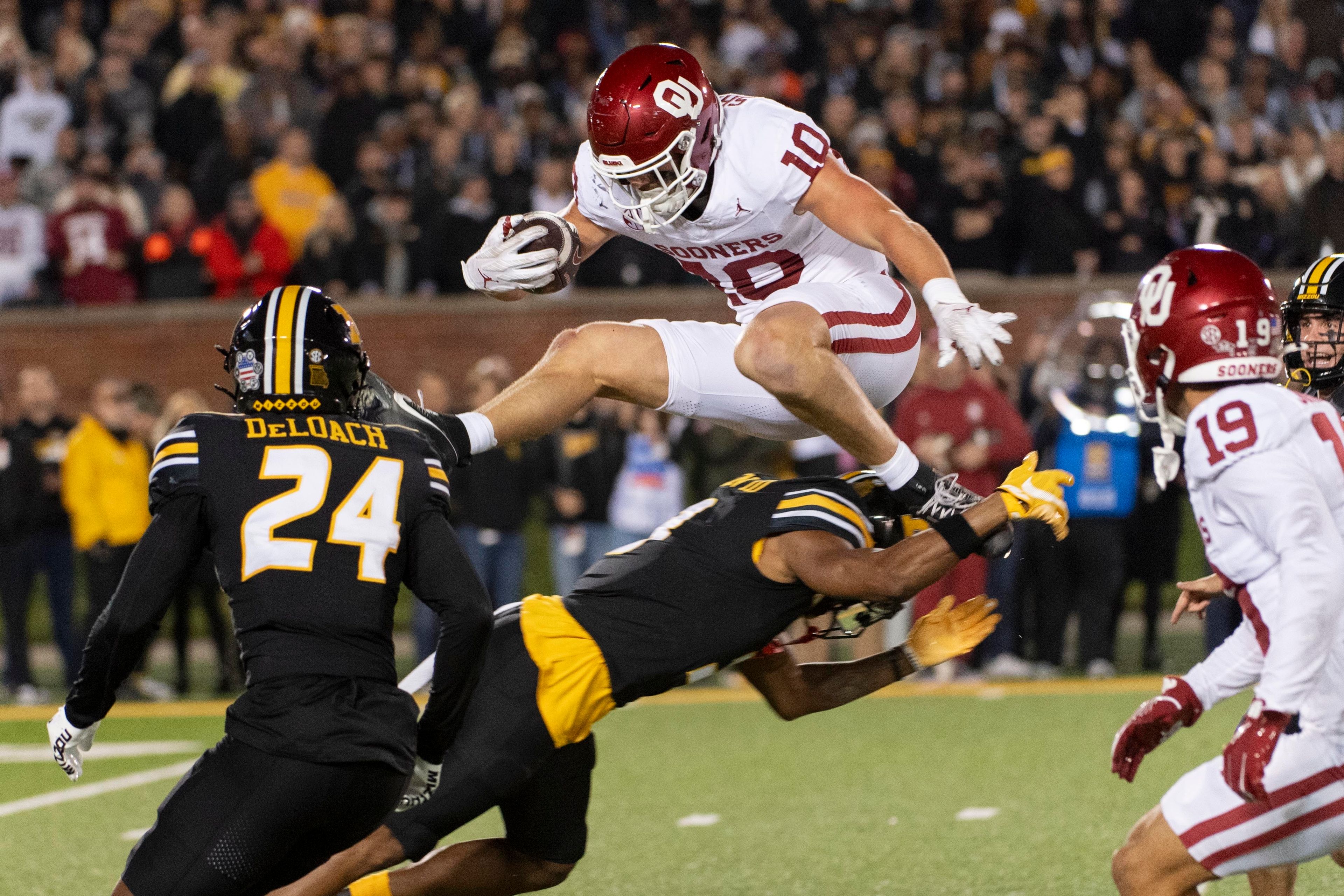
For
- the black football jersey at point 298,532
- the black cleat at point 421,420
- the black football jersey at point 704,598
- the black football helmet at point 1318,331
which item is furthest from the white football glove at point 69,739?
the black football helmet at point 1318,331

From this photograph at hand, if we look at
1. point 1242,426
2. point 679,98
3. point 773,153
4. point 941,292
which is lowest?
point 1242,426

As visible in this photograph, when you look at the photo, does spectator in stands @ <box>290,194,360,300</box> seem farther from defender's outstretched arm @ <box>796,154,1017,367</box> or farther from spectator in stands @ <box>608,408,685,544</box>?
defender's outstretched arm @ <box>796,154,1017,367</box>

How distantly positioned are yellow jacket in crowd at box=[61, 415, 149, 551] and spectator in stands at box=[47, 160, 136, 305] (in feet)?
8.24

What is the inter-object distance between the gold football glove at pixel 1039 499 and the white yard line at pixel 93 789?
416 centimetres

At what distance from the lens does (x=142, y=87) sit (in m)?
13.5

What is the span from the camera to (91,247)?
40.3 ft

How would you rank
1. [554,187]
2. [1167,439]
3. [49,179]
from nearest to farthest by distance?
[1167,439], [554,187], [49,179]

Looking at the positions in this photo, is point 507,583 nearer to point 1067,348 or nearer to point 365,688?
point 1067,348

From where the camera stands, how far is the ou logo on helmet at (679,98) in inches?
179

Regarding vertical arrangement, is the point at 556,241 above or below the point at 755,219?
below

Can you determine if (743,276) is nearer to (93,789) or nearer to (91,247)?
(93,789)

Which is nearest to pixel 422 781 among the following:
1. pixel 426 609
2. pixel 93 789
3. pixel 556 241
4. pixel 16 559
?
pixel 556 241

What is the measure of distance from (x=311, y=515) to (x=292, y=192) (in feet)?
30.7

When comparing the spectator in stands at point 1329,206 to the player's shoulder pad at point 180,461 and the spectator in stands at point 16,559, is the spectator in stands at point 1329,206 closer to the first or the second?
the spectator in stands at point 16,559
